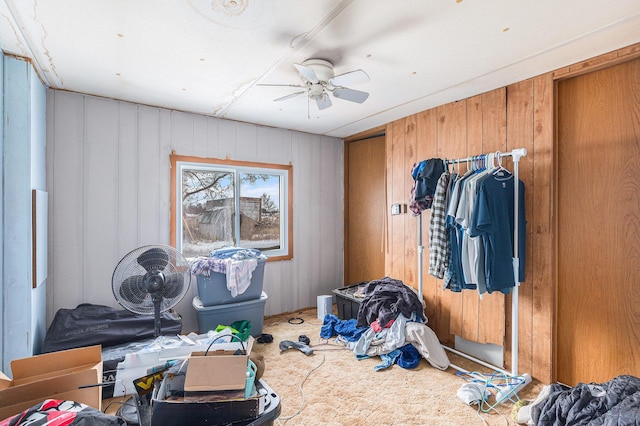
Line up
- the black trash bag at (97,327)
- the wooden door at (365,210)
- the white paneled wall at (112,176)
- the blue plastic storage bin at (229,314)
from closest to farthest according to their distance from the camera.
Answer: the black trash bag at (97,327), the white paneled wall at (112,176), the blue plastic storage bin at (229,314), the wooden door at (365,210)

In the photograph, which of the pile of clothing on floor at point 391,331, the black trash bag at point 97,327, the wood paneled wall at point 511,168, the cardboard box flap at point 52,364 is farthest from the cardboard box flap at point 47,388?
the wood paneled wall at point 511,168

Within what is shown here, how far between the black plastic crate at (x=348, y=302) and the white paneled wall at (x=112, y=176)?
811 mm

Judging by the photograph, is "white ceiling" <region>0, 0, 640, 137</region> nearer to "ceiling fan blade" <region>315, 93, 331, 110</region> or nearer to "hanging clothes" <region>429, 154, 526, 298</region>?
"ceiling fan blade" <region>315, 93, 331, 110</region>

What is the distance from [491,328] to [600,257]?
3.06ft

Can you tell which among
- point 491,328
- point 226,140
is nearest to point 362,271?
A: point 491,328

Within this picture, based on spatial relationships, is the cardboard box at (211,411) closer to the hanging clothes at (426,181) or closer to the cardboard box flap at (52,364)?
the cardboard box flap at (52,364)

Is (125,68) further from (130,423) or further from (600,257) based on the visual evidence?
(600,257)

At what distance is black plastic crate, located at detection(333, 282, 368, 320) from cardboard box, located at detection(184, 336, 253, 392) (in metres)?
2.18

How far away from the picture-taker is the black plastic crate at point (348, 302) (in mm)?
3295

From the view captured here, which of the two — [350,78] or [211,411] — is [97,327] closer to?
[211,411]

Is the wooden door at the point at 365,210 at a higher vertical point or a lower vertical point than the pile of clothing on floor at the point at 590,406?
higher

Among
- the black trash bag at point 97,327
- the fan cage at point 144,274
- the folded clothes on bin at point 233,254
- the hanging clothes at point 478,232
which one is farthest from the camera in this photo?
the folded clothes on bin at point 233,254

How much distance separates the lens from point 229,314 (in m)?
3.02

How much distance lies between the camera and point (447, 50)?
1982 mm
